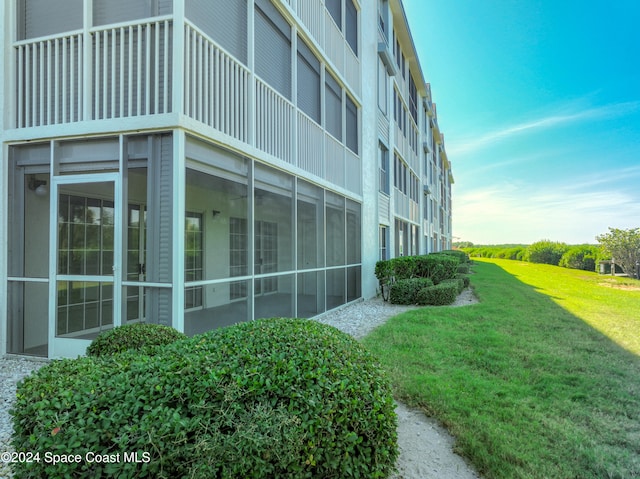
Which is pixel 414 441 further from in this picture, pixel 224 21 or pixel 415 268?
pixel 415 268

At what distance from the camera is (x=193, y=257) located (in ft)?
16.6

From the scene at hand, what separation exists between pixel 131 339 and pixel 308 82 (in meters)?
6.86

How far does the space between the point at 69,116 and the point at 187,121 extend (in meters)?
1.93

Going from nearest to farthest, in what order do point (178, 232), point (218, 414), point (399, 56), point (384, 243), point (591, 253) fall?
point (218, 414), point (178, 232), point (384, 243), point (399, 56), point (591, 253)

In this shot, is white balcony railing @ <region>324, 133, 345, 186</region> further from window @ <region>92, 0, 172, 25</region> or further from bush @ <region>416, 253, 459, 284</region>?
window @ <region>92, 0, 172, 25</region>

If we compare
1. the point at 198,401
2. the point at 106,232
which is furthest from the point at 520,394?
the point at 106,232

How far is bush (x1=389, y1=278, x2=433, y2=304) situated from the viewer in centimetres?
1094

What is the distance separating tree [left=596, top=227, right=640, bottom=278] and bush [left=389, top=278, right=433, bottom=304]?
19.2 meters

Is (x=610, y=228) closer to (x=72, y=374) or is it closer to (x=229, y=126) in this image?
(x=229, y=126)

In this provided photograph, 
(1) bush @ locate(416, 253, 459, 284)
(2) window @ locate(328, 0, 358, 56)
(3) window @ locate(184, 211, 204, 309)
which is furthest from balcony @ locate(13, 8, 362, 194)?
(1) bush @ locate(416, 253, 459, 284)

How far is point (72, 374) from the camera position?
258 cm

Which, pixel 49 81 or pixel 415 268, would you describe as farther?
pixel 415 268

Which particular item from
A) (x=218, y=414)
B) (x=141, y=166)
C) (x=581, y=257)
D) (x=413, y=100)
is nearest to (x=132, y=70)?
(x=141, y=166)

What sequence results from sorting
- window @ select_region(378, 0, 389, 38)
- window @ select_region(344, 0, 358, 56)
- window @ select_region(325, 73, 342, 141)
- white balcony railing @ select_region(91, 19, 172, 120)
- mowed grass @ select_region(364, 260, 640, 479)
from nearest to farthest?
mowed grass @ select_region(364, 260, 640, 479) < white balcony railing @ select_region(91, 19, 172, 120) < window @ select_region(325, 73, 342, 141) < window @ select_region(344, 0, 358, 56) < window @ select_region(378, 0, 389, 38)
